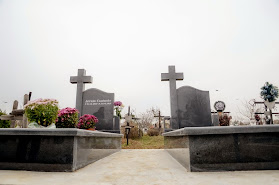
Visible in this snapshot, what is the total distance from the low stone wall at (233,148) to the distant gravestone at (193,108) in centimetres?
474

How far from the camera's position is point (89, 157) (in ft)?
9.72

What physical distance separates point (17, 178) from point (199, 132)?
2224 mm

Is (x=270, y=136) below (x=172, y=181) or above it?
above

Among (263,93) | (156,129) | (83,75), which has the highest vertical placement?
(83,75)

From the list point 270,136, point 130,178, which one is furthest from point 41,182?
point 270,136

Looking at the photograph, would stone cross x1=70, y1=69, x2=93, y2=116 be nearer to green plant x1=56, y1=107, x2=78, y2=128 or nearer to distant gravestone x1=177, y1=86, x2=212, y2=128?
green plant x1=56, y1=107, x2=78, y2=128

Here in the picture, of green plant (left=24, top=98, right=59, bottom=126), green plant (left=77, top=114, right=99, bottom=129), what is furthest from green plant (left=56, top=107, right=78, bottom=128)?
green plant (left=77, top=114, right=99, bottom=129)

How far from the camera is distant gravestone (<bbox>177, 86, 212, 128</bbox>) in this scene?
273 inches

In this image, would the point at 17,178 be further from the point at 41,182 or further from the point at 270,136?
the point at 270,136

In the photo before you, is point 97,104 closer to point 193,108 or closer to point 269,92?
point 193,108

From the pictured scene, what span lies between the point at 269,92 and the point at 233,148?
17.4ft

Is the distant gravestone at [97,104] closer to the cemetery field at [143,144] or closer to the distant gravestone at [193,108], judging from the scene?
the cemetery field at [143,144]

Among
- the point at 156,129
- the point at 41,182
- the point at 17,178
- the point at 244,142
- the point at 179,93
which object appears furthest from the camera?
the point at 156,129

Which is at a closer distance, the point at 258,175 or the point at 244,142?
the point at 258,175
